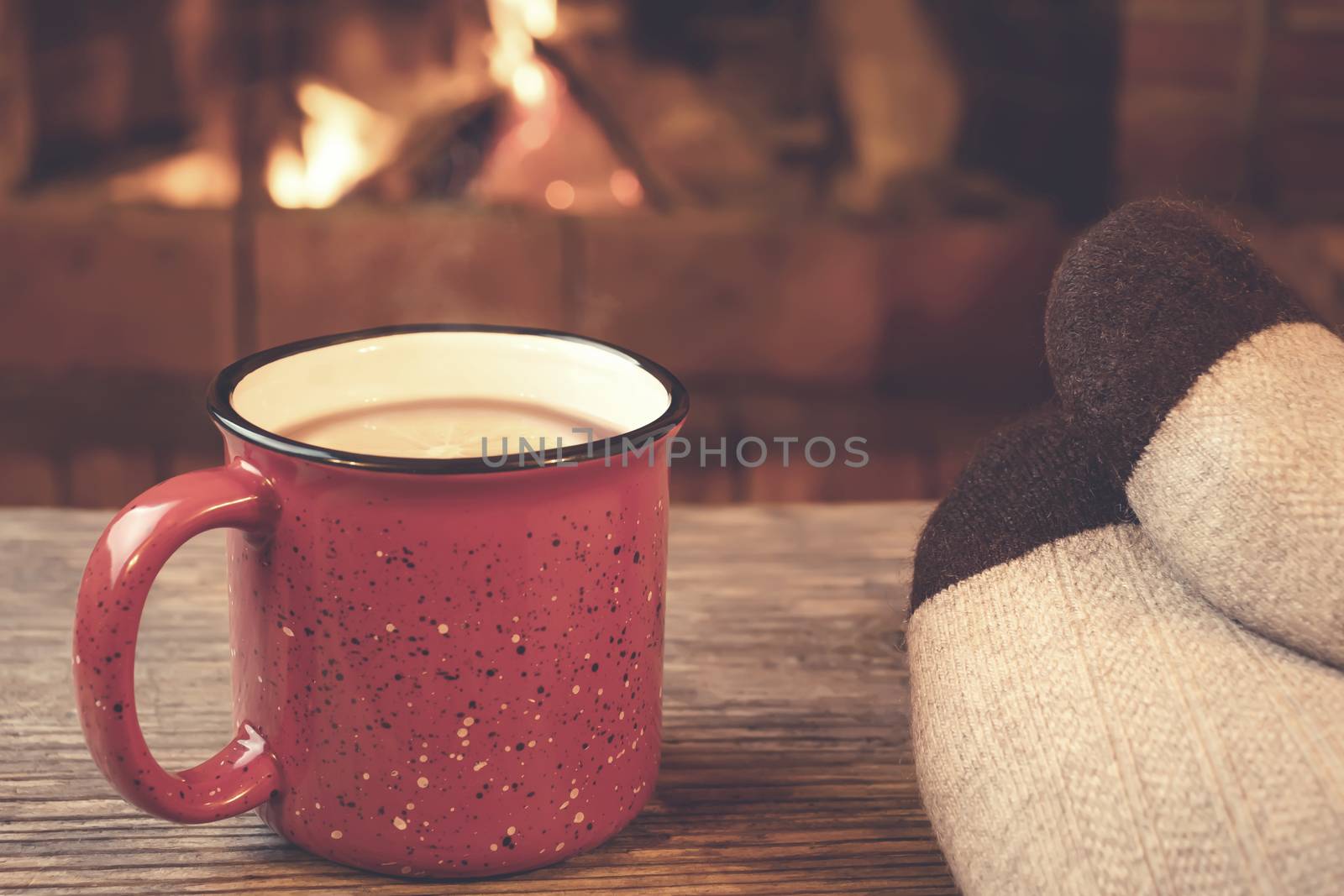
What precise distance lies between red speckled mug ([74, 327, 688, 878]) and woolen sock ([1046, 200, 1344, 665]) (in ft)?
0.38

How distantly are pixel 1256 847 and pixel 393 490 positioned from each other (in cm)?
21

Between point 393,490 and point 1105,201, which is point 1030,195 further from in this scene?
point 393,490

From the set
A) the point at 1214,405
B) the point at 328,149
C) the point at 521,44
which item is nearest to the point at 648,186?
the point at 521,44

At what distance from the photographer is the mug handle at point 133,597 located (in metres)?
0.31

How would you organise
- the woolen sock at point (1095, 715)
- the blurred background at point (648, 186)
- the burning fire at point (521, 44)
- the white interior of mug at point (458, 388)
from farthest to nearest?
the burning fire at point (521, 44)
the blurred background at point (648, 186)
the white interior of mug at point (458, 388)
the woolen sock at point (1095, 715)

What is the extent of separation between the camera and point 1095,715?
30cm

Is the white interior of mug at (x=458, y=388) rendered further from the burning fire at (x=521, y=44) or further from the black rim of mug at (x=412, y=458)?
the burning fire at (x=521, y=44)

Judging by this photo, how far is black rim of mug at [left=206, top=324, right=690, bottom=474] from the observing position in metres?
0.30

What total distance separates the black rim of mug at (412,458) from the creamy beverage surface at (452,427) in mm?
25

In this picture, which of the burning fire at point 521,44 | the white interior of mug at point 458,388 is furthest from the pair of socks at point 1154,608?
the burning fire at point 521,44

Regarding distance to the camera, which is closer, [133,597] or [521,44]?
[133,597]

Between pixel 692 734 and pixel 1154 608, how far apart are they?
0.56 ft

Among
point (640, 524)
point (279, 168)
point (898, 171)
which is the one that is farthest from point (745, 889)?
point (279, 168)

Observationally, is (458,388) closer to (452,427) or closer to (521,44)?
(452,427)
